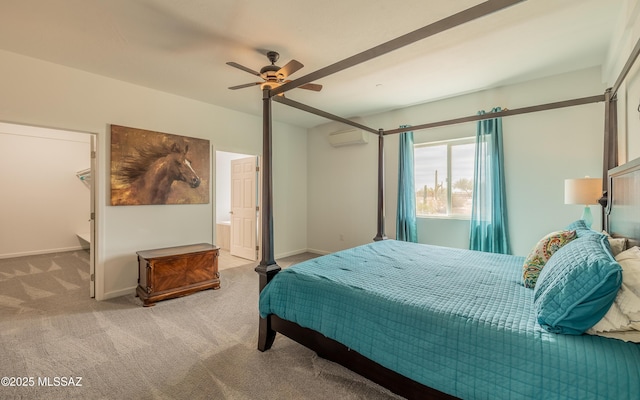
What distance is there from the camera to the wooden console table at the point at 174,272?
3137mm

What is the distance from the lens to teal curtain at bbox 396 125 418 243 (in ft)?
14.2

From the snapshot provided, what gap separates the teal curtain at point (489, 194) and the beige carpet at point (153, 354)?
8.90 ft

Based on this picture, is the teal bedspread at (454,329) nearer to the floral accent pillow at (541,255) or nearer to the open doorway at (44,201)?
the floral accent pillow at (541,255)

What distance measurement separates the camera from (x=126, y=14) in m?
2.13

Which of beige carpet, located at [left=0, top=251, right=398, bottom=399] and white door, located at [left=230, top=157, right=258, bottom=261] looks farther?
white door, located at [left=230, top=157, right=258, bottom=261]

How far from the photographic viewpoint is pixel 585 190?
8.06 ft

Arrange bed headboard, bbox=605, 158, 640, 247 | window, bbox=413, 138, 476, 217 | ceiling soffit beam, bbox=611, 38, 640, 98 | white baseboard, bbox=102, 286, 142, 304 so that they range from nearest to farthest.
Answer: bed headboard, bbox=605, 158, 640, 247
ceiling soffit beam, bbox=611, 38, 640, 98
white baseboard, bbox=102, 286, 142, 304
window, bbox=413, 138, 476, 217

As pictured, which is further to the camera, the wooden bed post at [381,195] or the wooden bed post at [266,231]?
the wooden bed post at [381,195]

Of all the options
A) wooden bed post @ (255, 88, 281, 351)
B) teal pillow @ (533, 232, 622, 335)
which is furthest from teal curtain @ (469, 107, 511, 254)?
wooden bed post @ (255, 88, 281, 351)

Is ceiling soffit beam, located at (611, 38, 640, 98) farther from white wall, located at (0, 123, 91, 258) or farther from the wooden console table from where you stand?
white wall, located at (0, 123, 91, 258)

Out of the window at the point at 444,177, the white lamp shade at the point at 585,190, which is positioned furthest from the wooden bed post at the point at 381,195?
the white lamp shade at the point at 585,190

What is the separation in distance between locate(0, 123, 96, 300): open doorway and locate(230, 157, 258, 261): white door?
2.38 meters

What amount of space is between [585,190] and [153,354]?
400 centimetres

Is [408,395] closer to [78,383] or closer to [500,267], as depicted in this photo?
[500,267]
